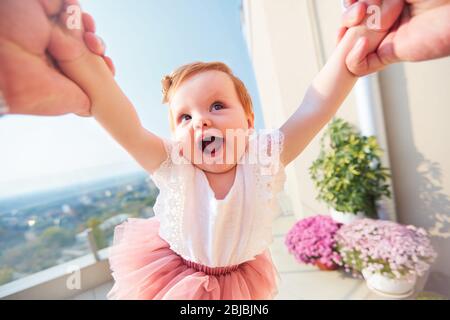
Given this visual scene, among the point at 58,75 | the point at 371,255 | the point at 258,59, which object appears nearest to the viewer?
the point at 58,75

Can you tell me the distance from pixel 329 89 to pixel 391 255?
27.5 inches

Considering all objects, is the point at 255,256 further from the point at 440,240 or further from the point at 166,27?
the point at 440,240

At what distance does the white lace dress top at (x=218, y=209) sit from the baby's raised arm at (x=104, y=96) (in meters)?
0.03

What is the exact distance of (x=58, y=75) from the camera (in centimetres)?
28

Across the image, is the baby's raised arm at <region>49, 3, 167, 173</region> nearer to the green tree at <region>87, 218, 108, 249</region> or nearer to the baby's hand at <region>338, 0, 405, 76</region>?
the baby's hand at <region>338, 0, 405, 76</region>

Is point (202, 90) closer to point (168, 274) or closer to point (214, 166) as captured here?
point (214, 166)

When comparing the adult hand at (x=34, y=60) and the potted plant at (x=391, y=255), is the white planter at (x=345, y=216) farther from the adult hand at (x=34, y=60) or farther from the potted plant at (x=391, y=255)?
the adult hand at (x=34, y=60)

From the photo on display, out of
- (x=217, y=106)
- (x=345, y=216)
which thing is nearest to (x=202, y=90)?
(x=217, y=106)

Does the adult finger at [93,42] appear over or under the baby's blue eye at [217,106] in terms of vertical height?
over

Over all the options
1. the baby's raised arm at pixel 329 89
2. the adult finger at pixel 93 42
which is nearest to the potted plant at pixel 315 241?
the baby's raised arm at pixel 329 89

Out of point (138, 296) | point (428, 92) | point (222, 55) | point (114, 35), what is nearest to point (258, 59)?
point (222, 55)

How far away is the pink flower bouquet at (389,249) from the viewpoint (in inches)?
29.6

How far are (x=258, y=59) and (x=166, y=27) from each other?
0.25m

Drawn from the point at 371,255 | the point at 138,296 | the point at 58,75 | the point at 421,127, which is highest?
the point at 58,75
